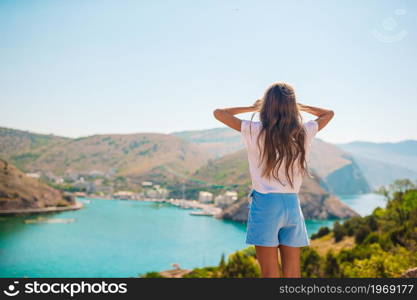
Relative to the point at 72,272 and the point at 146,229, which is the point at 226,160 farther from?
the point at 72,272

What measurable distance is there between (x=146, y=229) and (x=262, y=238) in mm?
58206

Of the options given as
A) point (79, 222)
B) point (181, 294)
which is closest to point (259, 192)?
point (181, 294)

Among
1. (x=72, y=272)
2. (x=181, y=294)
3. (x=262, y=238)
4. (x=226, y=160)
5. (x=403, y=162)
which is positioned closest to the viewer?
(x=262, y=238)

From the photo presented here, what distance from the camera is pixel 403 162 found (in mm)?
148875

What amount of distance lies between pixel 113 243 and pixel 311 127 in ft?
169

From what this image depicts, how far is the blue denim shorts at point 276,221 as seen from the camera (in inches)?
55.0

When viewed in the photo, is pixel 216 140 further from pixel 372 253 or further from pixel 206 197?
pixel 372 253

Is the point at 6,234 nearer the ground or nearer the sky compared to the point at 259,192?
nearer the ground

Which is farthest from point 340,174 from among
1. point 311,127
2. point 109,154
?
point 311,127

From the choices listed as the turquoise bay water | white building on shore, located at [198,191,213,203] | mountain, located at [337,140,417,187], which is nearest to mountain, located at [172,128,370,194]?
mountain, located at [337,140,417,187]

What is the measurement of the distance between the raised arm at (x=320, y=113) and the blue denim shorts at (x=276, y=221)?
37cm

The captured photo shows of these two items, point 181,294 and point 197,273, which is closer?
point 181,294

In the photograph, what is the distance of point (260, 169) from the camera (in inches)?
56.9

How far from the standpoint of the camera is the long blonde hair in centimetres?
142
